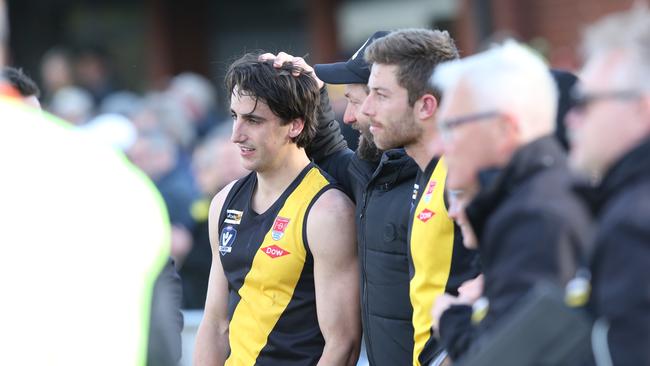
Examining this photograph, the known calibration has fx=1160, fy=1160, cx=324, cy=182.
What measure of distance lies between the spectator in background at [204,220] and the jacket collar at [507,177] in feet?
19.0

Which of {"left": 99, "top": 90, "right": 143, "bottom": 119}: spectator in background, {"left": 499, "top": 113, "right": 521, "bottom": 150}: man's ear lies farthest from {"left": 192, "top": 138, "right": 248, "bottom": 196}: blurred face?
{"left": 499, "top": 113, "right": 521, "bottom": 150}: man's ear

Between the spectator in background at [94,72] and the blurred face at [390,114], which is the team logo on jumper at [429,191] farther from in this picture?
the spectator in background at [94,72]

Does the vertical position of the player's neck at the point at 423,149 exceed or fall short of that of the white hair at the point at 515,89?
it falls short

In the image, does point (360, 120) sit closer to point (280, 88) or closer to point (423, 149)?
point (423, 149)

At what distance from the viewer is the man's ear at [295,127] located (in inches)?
185

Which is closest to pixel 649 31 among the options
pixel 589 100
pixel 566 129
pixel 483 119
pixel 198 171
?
pixel 589 100

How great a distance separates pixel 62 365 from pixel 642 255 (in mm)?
1427

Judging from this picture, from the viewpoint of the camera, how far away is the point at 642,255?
2.59m

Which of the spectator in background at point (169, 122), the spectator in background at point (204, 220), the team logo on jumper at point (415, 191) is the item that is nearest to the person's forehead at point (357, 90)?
the team logo on jumper at point (415, 191)

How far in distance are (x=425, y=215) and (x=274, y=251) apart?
677 mm

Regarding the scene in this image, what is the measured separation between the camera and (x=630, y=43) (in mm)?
2855

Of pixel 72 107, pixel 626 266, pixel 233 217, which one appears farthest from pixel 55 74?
pixel 626 266

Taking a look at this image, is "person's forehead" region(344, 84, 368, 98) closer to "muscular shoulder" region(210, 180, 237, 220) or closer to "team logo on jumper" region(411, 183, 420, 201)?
"team logo on jumper" region(411, 183, 420, 201)

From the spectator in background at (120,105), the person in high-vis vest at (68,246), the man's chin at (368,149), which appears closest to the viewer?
the person in high-vis vest at (68,246)
